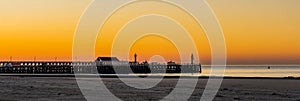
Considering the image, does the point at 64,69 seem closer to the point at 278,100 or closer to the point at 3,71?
the point at 3,71

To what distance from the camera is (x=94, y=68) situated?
101250 millimetres

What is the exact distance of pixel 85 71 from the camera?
101 metres

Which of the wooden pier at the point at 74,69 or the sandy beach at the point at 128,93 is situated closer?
the sandy beach at the point at 128,93

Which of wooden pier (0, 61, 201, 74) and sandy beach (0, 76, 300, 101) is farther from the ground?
wooden pier (0, 61, 201, 74)

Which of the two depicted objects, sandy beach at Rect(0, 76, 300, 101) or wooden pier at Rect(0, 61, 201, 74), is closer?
sandy beach at Rect(0, 76, 300, 101)

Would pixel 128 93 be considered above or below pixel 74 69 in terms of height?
below

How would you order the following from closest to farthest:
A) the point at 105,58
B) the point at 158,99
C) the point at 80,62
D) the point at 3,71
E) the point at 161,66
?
the point at 158,99
the point at 3,71
the point at 161,66
the point at 80,62
the point at 105,58

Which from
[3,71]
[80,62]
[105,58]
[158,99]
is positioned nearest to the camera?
[158,99]

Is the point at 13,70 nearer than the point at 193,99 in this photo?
No

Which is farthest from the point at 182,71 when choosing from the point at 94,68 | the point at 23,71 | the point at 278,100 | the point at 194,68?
the point at 278,100

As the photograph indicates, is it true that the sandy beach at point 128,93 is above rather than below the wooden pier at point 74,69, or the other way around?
below

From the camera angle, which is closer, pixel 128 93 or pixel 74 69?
pixel 128 93

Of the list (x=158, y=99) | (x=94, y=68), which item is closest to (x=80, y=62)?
(x=94, y=68)

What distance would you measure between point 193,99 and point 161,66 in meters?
Answer: 90.6
